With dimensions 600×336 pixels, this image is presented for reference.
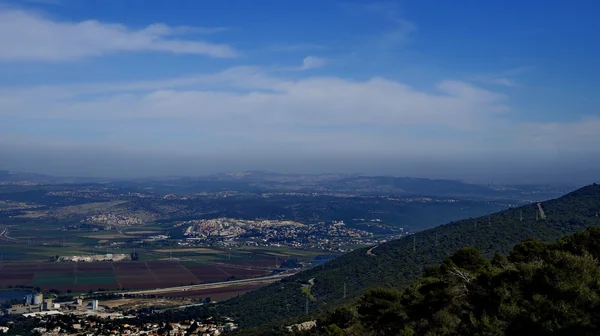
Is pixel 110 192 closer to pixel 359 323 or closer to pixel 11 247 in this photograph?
pixel 11 247

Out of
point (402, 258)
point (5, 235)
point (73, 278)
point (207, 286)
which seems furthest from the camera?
point (5, 235)

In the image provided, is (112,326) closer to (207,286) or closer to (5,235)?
(207,286)

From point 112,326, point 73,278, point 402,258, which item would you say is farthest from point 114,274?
point 402,258

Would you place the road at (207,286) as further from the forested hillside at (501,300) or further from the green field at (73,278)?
the forested hillside at (501,300)

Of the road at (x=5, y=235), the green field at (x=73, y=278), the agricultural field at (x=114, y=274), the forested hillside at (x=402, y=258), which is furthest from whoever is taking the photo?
the road at (x=5, y=235)

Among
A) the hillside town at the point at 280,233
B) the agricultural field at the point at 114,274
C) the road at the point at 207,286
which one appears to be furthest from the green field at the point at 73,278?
the hillside town at the point at 280,233

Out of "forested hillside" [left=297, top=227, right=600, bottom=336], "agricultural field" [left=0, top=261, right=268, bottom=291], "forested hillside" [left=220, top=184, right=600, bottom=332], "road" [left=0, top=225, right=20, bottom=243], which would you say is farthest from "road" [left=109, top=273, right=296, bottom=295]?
"road" [left=0, top=225, right=20, bottom=243]

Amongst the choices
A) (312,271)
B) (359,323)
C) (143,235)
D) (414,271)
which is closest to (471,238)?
(414,271)

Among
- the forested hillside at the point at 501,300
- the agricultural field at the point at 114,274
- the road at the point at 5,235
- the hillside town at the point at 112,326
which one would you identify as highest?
the forested hillside at the point at 501,300
